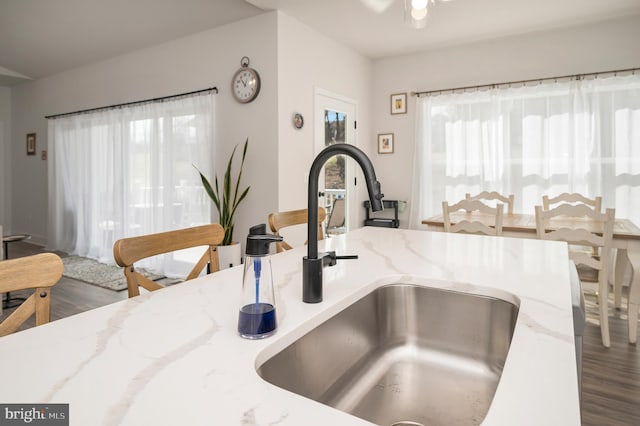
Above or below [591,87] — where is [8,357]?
below

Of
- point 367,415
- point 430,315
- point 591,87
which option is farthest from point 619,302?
point 367,415

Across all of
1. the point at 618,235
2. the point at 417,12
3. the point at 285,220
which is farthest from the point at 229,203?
the point at 618,235

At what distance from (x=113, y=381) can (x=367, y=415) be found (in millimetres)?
536

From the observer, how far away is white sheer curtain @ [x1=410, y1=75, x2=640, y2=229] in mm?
3932

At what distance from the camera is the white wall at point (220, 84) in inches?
149

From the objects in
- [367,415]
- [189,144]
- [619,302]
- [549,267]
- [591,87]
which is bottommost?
[619,302]

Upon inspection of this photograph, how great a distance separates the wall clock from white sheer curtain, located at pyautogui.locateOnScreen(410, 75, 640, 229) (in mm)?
2209

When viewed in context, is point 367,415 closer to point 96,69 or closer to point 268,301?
point 268,301

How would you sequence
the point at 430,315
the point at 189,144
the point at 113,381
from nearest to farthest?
the point at 113,381, the point at 430,315, the point at 189,144

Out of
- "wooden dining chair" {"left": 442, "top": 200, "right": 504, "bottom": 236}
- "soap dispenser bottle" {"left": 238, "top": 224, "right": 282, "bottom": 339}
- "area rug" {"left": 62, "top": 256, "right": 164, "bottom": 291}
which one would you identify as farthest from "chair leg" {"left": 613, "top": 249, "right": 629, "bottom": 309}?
"area rug" {"left": 62, "top": 256, "right": 164, "bottom": 291}

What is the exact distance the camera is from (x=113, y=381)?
547mm

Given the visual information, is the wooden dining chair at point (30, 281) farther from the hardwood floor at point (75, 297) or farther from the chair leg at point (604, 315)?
the chair leg at point (604, 315)

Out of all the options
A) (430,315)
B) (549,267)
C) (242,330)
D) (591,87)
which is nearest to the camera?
(242,330)

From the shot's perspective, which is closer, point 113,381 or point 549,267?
point 113,381
